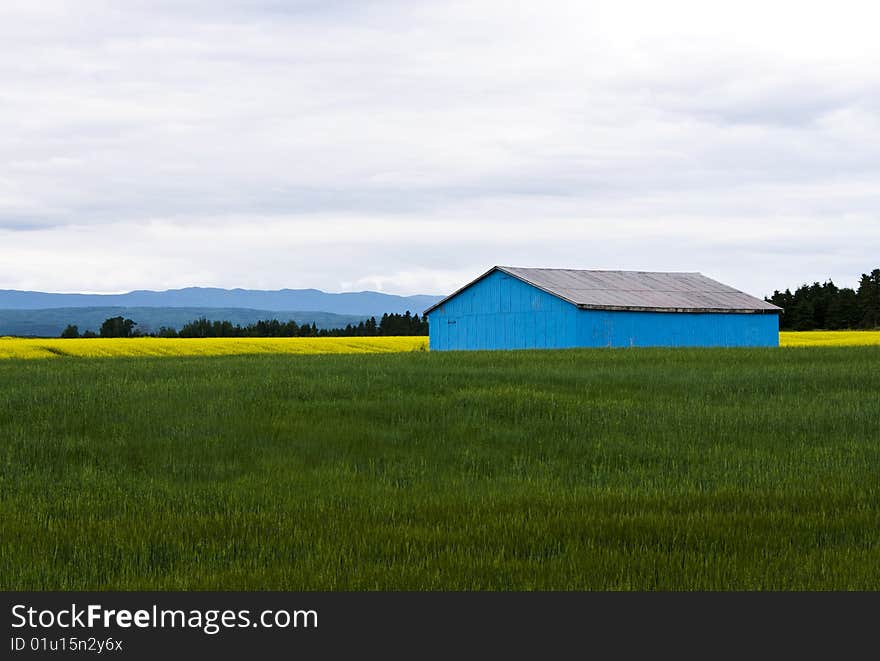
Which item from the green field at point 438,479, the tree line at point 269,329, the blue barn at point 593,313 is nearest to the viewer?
the green field at point 438,479

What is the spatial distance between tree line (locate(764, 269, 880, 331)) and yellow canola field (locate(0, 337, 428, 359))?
185ft

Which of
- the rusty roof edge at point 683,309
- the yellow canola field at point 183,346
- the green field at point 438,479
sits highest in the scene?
the rusty roof edge at point 683,309

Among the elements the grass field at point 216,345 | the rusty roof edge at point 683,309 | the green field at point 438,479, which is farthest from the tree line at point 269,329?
the green field at point 438,479

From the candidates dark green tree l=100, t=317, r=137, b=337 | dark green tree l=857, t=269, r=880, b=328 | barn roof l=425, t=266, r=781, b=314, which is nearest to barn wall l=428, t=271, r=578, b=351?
barn roof l=425, t=266, r=781, b=314

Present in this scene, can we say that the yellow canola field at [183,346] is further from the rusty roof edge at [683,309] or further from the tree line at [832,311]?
the tree line at [832,311]

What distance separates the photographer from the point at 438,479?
1320 cm

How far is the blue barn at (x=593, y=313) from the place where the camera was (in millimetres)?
48844

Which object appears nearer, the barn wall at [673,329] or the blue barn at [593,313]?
the barn wall at [673,329]

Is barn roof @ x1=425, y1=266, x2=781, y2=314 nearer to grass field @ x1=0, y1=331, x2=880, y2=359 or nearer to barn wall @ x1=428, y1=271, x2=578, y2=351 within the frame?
barn wall @ x1=428, y1=271, x2=578, y2=351

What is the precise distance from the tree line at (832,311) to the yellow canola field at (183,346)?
56240 millimetres

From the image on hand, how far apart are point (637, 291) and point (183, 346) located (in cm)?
2609

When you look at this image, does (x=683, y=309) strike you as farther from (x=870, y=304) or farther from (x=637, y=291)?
(x=870, y=304)

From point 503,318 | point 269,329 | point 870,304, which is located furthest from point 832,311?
point 503,318

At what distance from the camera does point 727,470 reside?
13.8 metres
